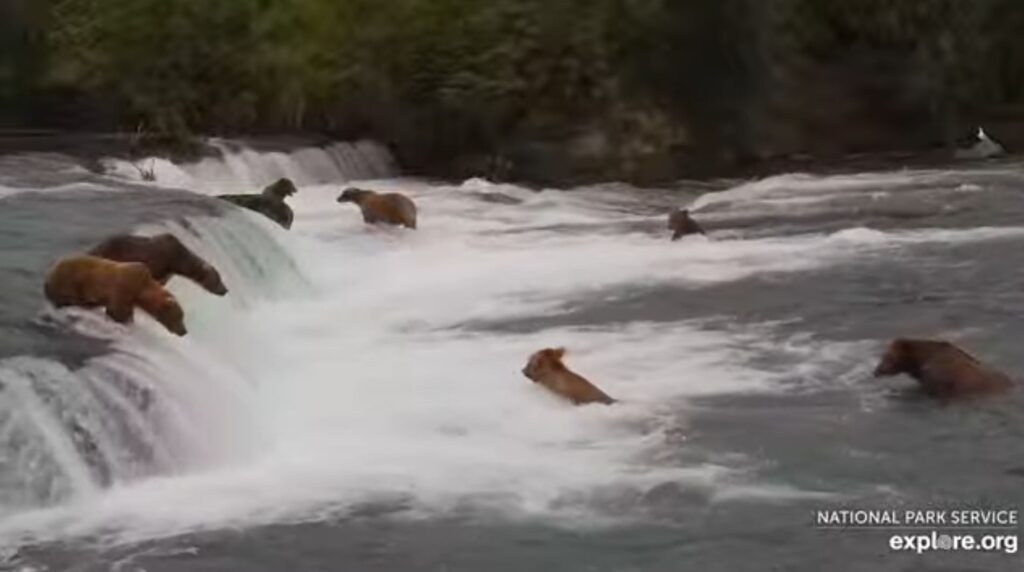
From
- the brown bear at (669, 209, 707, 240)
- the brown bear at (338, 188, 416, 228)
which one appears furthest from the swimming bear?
the brown bear at (669, 209, 707, 240)

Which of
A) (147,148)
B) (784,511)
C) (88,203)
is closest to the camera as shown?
(784,511)

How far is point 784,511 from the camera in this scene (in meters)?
8.73

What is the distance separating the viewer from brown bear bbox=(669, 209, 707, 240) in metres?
19.6

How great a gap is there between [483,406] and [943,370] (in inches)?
108

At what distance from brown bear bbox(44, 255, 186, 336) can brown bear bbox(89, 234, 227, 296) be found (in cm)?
90

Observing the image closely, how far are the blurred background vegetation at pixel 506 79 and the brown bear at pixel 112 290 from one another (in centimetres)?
1635

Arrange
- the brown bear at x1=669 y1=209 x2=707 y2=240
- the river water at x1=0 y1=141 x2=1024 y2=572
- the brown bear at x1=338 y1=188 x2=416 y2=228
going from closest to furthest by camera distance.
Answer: the river water at x1=0 y1=141 x2=1024 y2=572 < the brown bear at x1=669 y1=209 x2=707 y2=240 < the brown bear at x1=338 y1=188 x2=416 y2=228

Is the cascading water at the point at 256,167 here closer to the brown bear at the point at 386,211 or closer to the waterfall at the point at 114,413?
the brown bear at the point at 386,211

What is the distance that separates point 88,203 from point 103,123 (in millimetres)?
11407

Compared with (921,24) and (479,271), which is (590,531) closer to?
(479,271)

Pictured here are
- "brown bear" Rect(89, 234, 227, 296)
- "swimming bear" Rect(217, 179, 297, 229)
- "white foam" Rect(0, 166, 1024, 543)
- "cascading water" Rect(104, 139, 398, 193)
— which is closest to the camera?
"white foam" Rect(0, 166, 1024, 543)

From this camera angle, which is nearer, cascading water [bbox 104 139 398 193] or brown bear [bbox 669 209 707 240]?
brown bear [bbox 669 209 707 240]

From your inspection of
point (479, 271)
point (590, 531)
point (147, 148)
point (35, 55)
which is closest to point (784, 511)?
point (590, 531)

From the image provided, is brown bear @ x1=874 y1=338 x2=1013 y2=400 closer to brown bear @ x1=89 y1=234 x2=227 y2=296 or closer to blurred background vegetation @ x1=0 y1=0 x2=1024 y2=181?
brown bear @ x1=89 y1=234 x2=227 y2=296
